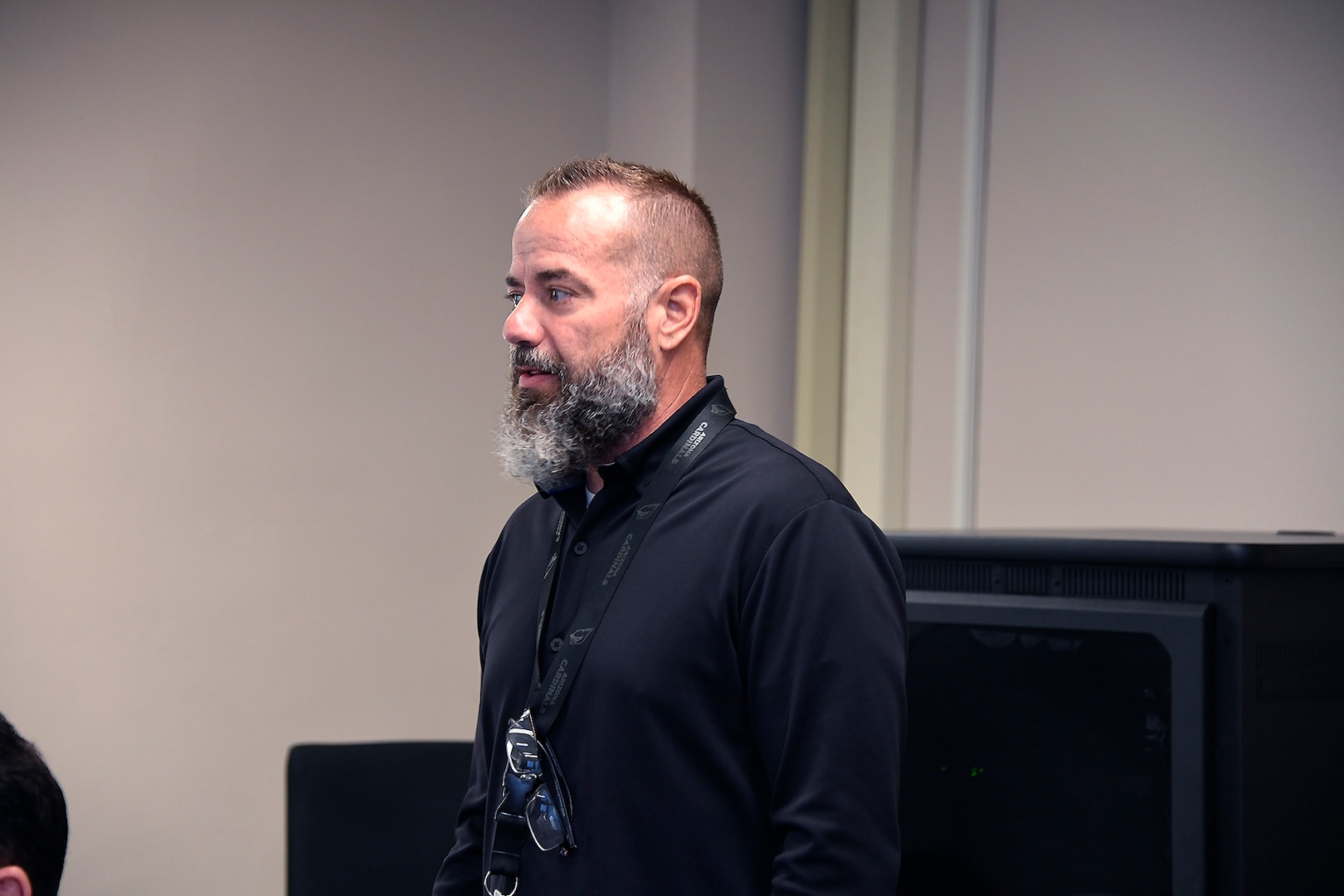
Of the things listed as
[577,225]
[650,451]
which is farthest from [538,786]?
[577,225]

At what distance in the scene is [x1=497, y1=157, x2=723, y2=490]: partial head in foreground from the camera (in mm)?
1290

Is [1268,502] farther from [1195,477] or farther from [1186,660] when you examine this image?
[1186,660]

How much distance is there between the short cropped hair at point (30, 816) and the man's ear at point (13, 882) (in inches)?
0.9

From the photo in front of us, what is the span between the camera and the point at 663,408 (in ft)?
4.44

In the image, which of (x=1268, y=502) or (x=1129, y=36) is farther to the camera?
(x=1129, y=36)

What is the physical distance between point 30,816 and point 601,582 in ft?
1.83

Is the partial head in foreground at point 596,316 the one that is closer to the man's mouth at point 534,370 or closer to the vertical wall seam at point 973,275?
the man's mouth at point 534,370

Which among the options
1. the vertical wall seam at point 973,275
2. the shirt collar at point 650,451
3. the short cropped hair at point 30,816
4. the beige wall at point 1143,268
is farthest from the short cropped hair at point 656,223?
the vertical wall seam at point 973,275

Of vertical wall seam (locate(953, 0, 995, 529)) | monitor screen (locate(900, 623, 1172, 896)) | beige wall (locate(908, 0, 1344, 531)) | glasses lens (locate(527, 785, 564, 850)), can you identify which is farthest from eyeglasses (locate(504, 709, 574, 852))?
vertical wall seam (locate(953, 0, 995, 529))

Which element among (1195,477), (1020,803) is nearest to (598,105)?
(1195,477)

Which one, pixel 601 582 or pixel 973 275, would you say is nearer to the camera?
pixel 601 582

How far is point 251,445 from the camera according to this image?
279 centimetres

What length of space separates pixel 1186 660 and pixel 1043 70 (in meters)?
1.51

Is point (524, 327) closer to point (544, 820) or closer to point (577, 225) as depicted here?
point (577, 225)
